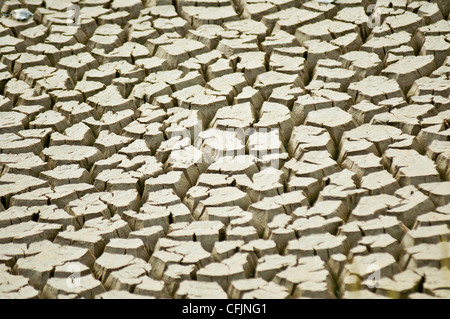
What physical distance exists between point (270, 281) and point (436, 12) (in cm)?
229

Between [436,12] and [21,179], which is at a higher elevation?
[436,12]

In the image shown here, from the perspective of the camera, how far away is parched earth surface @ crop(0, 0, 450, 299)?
262 centimetres

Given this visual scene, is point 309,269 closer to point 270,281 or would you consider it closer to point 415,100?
point 270,281

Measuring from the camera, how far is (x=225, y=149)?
3.25 m

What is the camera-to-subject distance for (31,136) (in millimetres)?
3480

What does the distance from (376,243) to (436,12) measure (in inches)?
78.8

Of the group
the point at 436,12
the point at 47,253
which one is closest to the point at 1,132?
the point at 47,253

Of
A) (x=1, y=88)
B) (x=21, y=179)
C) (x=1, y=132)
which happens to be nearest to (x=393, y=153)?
(x=21, y=179)

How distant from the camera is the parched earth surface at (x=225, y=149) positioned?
2.62 metres

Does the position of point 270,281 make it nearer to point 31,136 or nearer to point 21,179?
point 21,179

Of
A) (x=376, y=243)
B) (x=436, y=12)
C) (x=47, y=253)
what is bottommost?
(x=47, y=253)

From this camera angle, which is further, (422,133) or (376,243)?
(422,133)
